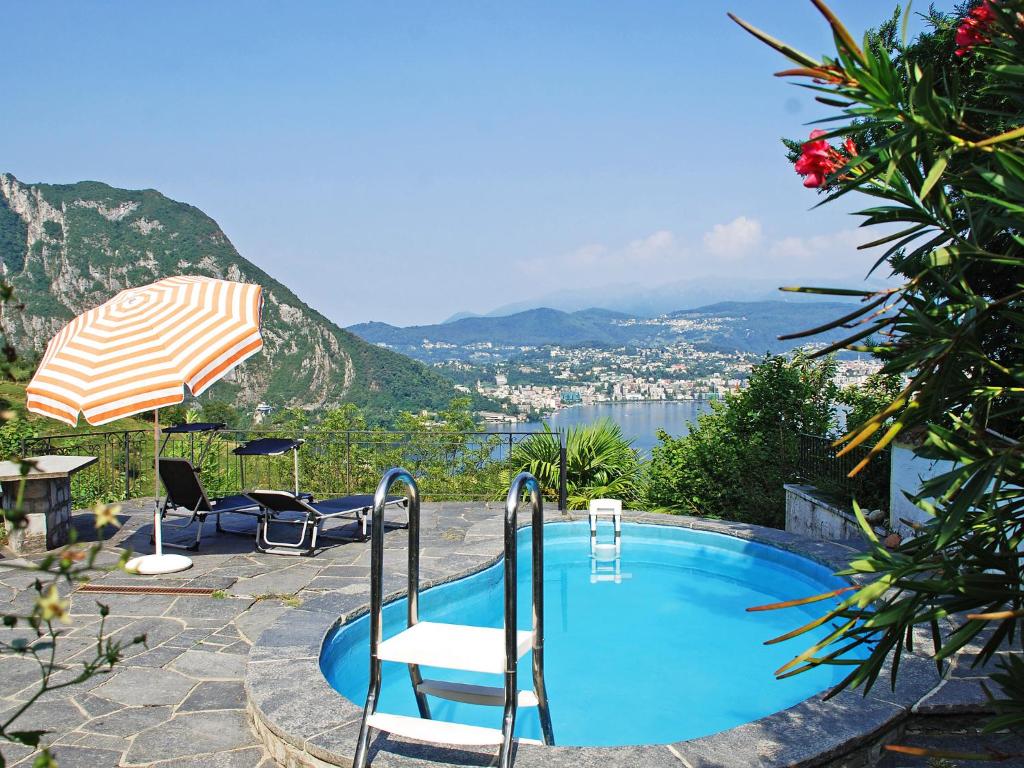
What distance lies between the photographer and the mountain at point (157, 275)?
130 ft

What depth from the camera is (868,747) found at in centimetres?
331

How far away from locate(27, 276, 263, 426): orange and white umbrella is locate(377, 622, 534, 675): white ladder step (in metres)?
3.24

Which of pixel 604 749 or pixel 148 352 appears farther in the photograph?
pixel 148 352

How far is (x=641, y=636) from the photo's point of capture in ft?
20.4

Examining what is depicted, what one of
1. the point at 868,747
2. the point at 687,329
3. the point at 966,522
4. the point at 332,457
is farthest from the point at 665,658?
the point at 687,329

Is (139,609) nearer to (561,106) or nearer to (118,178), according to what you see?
(561,106)

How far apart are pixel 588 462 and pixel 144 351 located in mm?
5816

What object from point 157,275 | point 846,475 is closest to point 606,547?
point 846,475

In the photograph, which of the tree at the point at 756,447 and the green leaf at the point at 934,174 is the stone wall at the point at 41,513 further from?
the green leaf at the point at 934,174

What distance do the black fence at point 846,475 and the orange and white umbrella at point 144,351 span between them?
539 centimetres

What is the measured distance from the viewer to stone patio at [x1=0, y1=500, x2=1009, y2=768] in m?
3.40

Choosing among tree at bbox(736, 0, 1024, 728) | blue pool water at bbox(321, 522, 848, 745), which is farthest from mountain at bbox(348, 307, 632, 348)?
tree at bbox(736, 0, 1024, 728)

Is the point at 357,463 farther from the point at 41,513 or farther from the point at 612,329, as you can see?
A: the point at 612,329

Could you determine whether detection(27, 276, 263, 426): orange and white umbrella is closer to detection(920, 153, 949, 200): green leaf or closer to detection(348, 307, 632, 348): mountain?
detection(920, 153, 949, 200): green leaf
